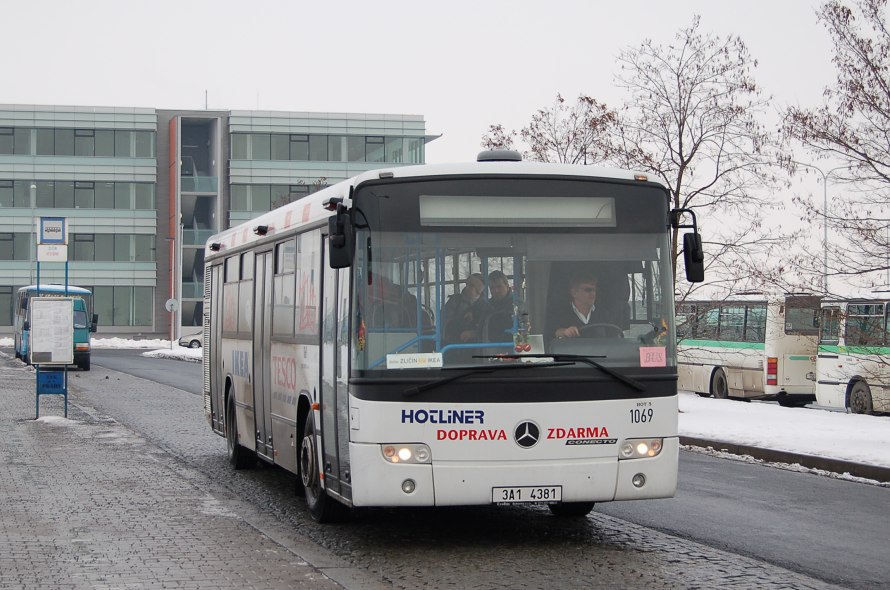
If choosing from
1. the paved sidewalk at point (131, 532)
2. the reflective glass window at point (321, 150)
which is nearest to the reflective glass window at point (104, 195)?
the reflective glass window at point (321, 150)

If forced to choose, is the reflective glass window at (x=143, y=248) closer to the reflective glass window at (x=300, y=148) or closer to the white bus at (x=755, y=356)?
the reflective glass window at (x=300, y=148)

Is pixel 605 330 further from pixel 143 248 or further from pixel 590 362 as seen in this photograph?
pixel 143 248

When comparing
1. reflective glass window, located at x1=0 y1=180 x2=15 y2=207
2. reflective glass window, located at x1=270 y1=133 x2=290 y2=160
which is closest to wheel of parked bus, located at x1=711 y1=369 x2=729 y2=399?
reflective glass window, located at x1=270 y1=133 x2=290 y2=160

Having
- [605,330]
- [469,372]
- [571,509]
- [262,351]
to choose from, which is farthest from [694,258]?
[262,351]

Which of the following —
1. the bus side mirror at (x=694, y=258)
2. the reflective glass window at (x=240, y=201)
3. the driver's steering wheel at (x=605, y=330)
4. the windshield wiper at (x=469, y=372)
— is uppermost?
the reflective glass window at (x=240, y=201)

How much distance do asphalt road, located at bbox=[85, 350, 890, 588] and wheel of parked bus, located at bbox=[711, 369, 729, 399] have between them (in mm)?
17876

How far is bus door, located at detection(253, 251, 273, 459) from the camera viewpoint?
12.9m

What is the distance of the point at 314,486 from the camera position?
10969mm

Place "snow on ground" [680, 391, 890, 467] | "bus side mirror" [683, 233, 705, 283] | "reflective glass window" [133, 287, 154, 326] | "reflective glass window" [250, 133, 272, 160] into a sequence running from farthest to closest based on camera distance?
"reflective glass window" [250, 133, 272, 160]
"reflective glass window" [133, 287, 154, 326]
"snow on ground" [680, 391, 890, 467]
"bus side mirror" [683, 233, 705, 283]

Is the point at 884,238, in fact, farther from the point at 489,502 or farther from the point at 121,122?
the point at 121,122

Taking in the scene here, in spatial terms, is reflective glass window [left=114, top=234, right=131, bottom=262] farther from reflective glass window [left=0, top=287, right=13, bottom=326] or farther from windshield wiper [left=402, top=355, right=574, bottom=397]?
windshield wiper [left=402, top=355, right=574, bottom=397]

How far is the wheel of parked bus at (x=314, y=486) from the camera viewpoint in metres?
10.6

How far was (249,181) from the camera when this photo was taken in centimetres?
9231

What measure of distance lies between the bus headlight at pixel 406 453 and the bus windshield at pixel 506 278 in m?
0.54
